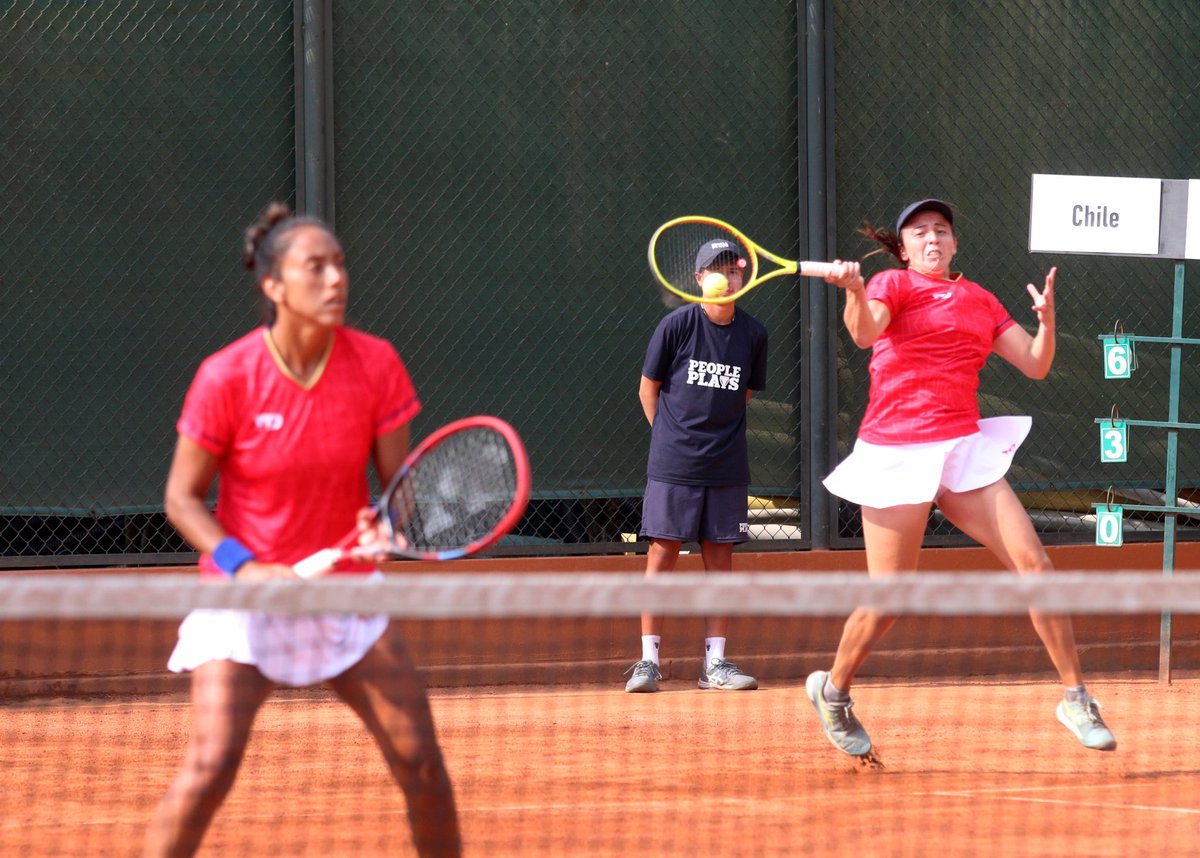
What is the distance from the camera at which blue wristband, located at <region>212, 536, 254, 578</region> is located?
283 centimetres

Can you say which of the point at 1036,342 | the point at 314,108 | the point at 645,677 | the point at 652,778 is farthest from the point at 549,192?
the point at 652,778

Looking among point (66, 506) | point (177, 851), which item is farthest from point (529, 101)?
point (177, 851)

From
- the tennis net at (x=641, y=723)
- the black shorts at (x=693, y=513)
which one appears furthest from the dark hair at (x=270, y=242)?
the black shorts at (x=693, y=513)

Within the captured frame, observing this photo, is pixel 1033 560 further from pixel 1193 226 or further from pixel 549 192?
pixel 549 192

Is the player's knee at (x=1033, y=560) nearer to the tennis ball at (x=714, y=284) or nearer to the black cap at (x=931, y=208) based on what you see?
the black cap at (x=931, y=208)

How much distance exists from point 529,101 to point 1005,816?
13.0ft

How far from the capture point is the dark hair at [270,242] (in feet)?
10.2

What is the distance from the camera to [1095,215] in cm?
670

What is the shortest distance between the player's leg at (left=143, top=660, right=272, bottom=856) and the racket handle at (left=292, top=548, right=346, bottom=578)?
0.22 meters

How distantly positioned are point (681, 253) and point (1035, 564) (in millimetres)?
1881

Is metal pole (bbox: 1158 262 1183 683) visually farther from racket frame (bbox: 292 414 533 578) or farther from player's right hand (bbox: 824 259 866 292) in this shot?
racket frame (bbox: 292 414 533 578)

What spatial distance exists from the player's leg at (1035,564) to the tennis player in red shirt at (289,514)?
227 cm

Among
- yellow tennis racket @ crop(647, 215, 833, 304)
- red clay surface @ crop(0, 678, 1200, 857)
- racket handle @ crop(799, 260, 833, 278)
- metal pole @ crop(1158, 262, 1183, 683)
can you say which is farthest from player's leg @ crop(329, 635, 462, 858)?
metal pole @ crop(1158, 262, 1183, 683)

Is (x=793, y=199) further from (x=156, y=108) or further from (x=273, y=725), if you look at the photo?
(x=273, y=725)
